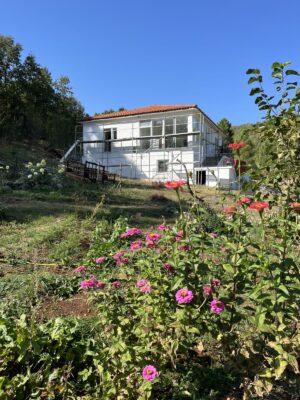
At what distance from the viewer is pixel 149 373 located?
1814 millimetres

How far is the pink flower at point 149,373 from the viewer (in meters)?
1.80

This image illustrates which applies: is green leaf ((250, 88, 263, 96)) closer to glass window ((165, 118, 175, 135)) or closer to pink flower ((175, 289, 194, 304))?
pink flower ((175, 289, 194, 304))

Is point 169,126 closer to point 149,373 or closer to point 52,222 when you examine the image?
point 52,222

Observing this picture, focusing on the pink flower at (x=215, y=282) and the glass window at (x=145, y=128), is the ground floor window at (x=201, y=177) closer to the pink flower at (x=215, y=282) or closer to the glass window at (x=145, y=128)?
the glass window at (x=145, y=128)

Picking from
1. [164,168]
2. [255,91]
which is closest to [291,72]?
[255,91]

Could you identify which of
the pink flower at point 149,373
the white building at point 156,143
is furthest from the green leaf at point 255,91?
the white building at point 156,143

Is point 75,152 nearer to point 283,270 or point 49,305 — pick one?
point 49,305

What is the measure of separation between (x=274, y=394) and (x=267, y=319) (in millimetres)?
736

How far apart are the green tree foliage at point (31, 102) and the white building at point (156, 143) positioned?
496cm

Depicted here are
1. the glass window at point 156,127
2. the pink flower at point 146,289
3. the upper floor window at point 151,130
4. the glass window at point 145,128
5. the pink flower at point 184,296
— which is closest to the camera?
the pink flower at point 184,296

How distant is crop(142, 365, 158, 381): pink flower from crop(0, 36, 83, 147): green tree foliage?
27.2m

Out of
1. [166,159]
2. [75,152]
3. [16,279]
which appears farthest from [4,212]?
[75,152]

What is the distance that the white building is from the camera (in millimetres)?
23469

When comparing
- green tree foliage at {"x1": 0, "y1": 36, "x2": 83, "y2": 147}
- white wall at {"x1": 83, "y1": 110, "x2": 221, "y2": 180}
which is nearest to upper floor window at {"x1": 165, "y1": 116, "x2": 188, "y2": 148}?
white wall at {"x1": 83, "y1": 110, "x2": 221, "y2": 180}
